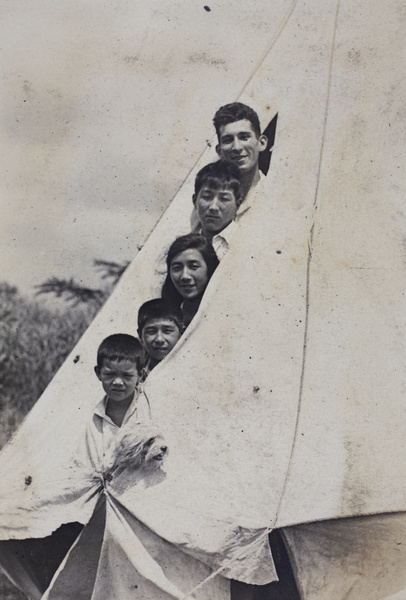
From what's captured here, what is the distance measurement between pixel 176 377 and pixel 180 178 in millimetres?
873

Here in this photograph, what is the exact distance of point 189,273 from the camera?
2.69 m

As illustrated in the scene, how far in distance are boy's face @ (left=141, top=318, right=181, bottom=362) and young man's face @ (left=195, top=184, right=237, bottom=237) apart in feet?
1.39

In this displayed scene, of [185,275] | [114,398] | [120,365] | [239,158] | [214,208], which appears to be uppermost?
[239,158]

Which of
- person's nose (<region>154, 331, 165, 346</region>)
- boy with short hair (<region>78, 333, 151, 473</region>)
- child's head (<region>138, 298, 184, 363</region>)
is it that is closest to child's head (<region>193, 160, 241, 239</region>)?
child's head (<region>138, 298, 184, 363</region>)

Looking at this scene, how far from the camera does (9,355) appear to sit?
277cm

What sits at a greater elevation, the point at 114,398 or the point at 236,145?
the point at 236,145

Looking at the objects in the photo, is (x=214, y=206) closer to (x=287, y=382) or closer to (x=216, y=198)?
(x=216, y=198)

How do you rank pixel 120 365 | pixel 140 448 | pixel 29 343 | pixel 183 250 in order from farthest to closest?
pixel 29 343 → pixel 183 250 → pixel 120 365 → pixel 140 448

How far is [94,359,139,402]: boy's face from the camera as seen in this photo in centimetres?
257

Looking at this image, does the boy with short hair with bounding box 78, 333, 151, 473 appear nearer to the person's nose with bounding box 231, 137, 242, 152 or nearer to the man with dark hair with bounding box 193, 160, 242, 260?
the man with dark hair with bounding box 193, 160, 242, 260

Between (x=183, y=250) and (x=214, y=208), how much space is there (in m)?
0.22

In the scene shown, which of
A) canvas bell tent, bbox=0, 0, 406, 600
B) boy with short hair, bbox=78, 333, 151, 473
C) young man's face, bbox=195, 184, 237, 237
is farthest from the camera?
young man's face, bbox=195, 184, 237, 237

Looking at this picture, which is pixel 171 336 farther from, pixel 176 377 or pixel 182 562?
pixel 182 562

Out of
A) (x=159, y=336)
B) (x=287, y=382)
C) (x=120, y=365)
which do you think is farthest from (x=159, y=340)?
(x=287, y=382)
